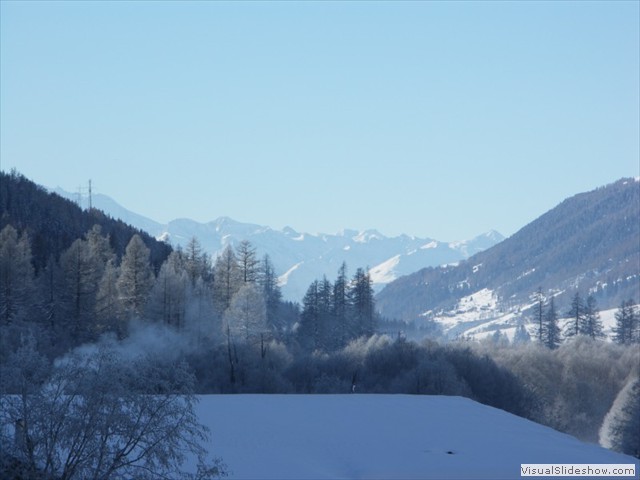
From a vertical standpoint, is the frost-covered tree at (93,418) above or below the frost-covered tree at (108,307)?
below

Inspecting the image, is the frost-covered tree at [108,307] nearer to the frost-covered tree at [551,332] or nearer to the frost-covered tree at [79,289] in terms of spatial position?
the frost-covered tree at [79,289]

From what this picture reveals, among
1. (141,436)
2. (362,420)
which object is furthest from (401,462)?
(141,436)

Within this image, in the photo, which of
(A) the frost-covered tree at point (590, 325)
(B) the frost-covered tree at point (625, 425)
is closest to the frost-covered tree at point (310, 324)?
(B) the frost-covered tree at point (625, 425)

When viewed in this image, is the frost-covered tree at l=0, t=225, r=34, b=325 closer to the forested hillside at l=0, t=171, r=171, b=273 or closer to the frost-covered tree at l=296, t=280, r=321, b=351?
the forested hillside at l=0, t=171, r=171, b=273

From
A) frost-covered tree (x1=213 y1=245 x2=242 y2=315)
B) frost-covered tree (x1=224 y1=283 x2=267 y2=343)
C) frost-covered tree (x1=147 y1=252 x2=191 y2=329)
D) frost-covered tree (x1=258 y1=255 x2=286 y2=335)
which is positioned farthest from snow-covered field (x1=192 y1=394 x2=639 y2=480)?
frost-covered tree (x1=258 y1=255 x2=286 y2=335)

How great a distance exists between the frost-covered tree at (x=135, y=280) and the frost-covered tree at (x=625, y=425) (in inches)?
1124

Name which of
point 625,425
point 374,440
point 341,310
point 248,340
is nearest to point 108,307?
point 248,340

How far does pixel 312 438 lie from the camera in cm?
2286

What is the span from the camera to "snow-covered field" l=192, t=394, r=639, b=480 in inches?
793

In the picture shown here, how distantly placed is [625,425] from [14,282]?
34325mm

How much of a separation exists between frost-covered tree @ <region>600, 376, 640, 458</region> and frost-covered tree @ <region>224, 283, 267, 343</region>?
855 inches

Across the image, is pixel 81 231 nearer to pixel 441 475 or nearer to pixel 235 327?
pixel 235 327

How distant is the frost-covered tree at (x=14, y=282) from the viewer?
Result: 184 feet

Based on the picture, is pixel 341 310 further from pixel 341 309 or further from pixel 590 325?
pixel 590 325
